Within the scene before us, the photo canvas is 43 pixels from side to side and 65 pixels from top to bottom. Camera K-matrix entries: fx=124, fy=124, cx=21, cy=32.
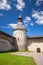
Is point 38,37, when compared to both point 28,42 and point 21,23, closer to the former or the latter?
point 28,42

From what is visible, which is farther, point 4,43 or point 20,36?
point 20,36

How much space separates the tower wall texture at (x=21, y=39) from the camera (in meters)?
28.5

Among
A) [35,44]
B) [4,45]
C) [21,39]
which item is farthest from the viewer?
[35,44]

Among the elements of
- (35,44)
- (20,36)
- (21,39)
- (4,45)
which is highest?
(20,36)

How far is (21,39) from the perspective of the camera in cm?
2852

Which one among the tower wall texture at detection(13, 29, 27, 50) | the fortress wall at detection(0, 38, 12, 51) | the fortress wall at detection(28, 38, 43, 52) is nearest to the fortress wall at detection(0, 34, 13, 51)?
the fortress wall at detection(0, 38, 12, 51)

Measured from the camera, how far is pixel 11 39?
27.5 meters

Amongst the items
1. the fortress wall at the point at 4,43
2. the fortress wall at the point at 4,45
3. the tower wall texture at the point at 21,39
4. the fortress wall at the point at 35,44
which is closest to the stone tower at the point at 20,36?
the tower wall texture at the point at 21,39

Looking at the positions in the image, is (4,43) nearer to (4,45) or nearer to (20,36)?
(4,45)

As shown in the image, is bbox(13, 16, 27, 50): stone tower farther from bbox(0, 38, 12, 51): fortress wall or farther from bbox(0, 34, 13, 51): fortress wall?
bbox(0, 38, 12, 51): fortress wall

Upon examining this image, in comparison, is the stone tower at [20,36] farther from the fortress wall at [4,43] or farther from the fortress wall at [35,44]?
the fortress wall at [4,43]

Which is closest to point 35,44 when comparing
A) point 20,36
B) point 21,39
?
point 21,39

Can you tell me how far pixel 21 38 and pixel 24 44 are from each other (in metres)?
1.59

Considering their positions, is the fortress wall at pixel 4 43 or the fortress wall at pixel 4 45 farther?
the fortress wall at pixel 4 43
